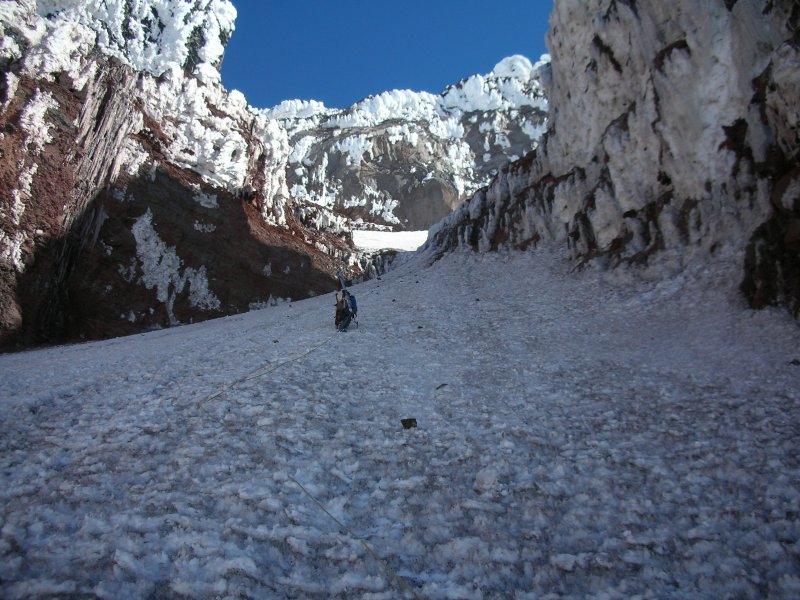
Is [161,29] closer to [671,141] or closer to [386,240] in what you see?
[386,240]

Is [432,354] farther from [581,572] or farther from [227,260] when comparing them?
[227,260]

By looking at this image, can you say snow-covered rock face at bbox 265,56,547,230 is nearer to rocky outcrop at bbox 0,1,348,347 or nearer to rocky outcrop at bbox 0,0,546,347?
rocky outcrop at bbox 0,0,546,347

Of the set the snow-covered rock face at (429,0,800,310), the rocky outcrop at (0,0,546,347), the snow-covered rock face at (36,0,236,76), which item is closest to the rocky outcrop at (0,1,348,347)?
the rocky outcrop at (0,0,546,347)

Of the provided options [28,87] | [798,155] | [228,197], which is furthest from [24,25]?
[798,155]

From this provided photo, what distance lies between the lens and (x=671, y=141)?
23953 mm

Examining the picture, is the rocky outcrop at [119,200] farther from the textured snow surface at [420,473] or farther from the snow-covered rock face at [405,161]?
the snow-covered rock face at [405,161]

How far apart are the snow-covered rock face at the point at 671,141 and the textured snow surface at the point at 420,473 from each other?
5.82m

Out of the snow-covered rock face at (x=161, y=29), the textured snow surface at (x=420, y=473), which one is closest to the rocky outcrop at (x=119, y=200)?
the textured snow surface at (x=420, y=473)

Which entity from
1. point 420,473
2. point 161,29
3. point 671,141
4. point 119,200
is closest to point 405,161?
point 161,29

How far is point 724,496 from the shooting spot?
6324 millimetres

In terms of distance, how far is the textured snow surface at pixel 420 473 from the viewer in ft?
16.5

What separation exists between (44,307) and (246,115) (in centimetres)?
3378

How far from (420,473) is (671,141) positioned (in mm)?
23817

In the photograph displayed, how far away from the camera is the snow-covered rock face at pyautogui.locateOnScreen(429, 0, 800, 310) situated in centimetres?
1625
